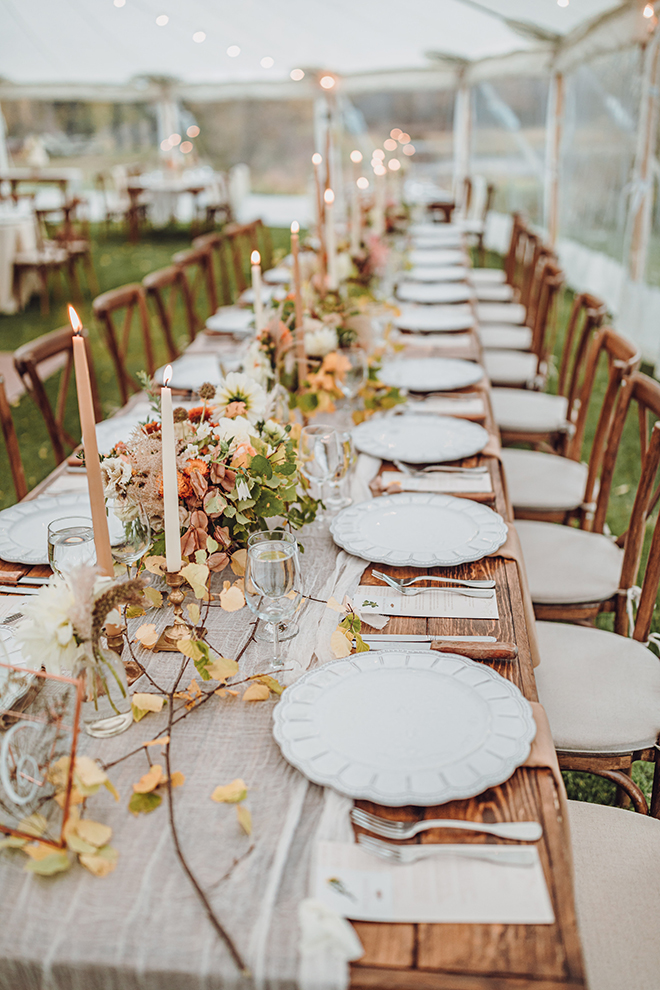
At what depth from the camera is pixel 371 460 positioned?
1950 millimetres

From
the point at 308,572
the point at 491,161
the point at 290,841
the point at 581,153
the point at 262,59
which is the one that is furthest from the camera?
the point at 262,59

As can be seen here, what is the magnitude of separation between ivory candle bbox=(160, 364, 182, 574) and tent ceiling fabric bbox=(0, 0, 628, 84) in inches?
290

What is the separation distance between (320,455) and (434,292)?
2.54 metres

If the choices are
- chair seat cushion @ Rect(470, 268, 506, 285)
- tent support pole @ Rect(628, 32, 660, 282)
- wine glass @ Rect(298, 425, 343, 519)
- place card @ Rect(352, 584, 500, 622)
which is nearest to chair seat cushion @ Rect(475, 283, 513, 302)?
chair seat cushion @ Rect(470, 268, 506, 285)

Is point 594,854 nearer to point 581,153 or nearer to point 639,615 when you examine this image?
point 639,615

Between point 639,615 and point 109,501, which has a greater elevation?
point 109,501

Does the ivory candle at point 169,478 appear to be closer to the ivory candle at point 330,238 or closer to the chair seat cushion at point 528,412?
the ivory candle at point 330,238

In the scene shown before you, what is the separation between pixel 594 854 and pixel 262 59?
13.3 m

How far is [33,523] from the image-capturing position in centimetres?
163

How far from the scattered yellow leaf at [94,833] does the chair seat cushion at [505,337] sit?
3.66 metres

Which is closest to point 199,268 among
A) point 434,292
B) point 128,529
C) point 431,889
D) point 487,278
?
point 434,292

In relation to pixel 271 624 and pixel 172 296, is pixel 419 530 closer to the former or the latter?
pixel 271 624

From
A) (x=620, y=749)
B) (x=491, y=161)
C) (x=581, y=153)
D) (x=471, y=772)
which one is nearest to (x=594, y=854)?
(x=620, y=749)

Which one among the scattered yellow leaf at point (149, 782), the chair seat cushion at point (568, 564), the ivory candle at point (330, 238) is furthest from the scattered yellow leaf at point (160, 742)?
the ivory candle at point (330, 238)
